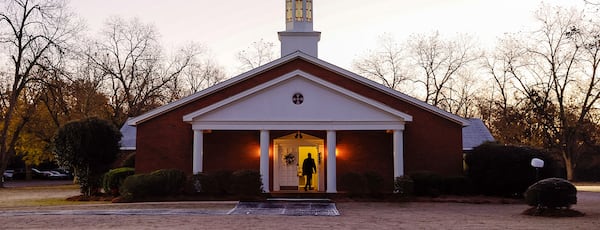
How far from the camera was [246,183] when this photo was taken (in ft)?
72.6

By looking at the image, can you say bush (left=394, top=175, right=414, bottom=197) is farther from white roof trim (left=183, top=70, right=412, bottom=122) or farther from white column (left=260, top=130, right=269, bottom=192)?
white column (left=260, top=130, right=269, bottom=192)

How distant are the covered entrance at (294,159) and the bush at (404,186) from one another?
4.09m

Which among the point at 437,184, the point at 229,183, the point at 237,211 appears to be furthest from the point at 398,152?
the point at 237,211

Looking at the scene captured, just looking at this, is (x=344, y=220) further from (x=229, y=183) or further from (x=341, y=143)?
(x=341, y=143)

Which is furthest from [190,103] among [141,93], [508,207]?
[141,93]

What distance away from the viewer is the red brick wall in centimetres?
2536

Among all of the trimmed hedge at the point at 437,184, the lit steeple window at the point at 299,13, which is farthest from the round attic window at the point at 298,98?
the lit steeple window at the point at 299,13

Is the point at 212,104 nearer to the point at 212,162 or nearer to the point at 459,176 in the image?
the point at 212,162

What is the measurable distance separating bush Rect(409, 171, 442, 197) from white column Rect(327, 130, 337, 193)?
3.01 m

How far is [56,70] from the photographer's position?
37.7 meters

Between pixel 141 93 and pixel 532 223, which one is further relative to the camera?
pixel 141 93

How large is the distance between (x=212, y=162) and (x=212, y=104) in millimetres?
2757

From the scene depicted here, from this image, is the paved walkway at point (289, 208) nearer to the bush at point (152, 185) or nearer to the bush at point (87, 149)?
the bush at point (152, 185)

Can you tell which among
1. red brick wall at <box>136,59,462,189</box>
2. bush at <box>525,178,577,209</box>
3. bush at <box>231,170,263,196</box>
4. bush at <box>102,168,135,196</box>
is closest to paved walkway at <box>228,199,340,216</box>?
bush at <box>231,170,263,196</box>
